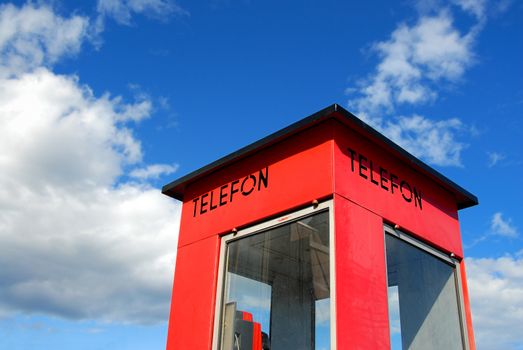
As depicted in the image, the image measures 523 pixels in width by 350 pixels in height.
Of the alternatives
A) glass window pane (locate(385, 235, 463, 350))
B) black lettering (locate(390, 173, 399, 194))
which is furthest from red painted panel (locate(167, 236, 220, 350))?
black lettering (locate(390, 173, 399, 194))

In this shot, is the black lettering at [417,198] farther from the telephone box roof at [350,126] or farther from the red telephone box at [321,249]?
the telephone box roof at [350,126]

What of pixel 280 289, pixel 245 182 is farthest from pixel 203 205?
pixel 280 289

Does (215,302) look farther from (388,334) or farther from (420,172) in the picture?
(420,172)

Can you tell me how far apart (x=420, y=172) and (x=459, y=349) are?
7.94 ft

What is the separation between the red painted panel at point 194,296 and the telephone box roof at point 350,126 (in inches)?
42.1

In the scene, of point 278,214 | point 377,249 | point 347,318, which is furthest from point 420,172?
point 347,318

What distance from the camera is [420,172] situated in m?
7.61

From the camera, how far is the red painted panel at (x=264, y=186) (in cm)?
644

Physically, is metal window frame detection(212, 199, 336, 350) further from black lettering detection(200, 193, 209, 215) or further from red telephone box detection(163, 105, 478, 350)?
black lettering detection(200, 193, 209, 215)

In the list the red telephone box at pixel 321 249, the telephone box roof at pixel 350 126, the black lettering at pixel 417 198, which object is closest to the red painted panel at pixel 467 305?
the red telephone box at pixel 321 249

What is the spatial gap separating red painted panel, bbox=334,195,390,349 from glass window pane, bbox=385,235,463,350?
1.04 ft

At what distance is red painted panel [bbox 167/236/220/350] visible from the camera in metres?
6.84

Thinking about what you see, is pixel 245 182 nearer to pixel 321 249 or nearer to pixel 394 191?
pixel 321 249

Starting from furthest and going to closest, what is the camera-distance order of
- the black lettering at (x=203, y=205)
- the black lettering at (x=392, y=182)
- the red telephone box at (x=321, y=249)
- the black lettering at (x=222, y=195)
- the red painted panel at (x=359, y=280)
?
the black lettering at (x=203, y=205)
the black lettering at (x=222, y=195)
the black lettering at (x=392, y=182)
the red telephone box at (x=321, y=249)
the red painted panel at (x=359, y=280)
